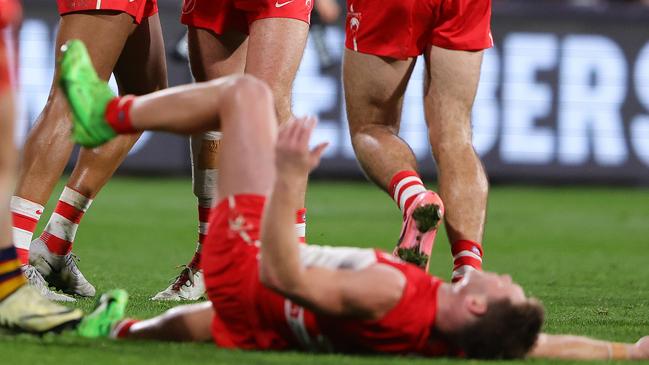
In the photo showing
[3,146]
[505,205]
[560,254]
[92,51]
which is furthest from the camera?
[505,205]

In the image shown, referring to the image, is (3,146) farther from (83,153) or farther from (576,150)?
(576,150)

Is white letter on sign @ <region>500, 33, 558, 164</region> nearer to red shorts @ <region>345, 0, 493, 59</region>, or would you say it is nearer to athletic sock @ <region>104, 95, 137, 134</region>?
red shorts @ <region>345, 0, 493, 59</region>

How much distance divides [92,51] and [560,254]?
389 centimetres

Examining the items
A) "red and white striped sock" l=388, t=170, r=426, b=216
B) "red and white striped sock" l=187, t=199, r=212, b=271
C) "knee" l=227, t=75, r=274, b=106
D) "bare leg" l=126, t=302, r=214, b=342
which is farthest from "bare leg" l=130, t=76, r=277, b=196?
"red and white striped sock" l=187, t=199, r=212, b=271

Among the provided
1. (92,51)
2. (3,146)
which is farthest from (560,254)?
(3,146)

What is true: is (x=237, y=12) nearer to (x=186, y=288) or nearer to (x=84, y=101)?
(x=186, y=288)

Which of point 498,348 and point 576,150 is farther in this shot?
point 576,150

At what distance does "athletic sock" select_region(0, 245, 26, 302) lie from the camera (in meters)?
3.80

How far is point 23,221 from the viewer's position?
4961 millimetres

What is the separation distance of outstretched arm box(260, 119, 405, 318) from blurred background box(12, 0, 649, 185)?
877 cm

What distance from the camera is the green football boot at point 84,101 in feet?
12.4

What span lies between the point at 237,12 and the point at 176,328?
190cm

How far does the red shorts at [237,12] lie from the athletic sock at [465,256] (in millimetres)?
1130

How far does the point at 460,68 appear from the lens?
5.03 meters
